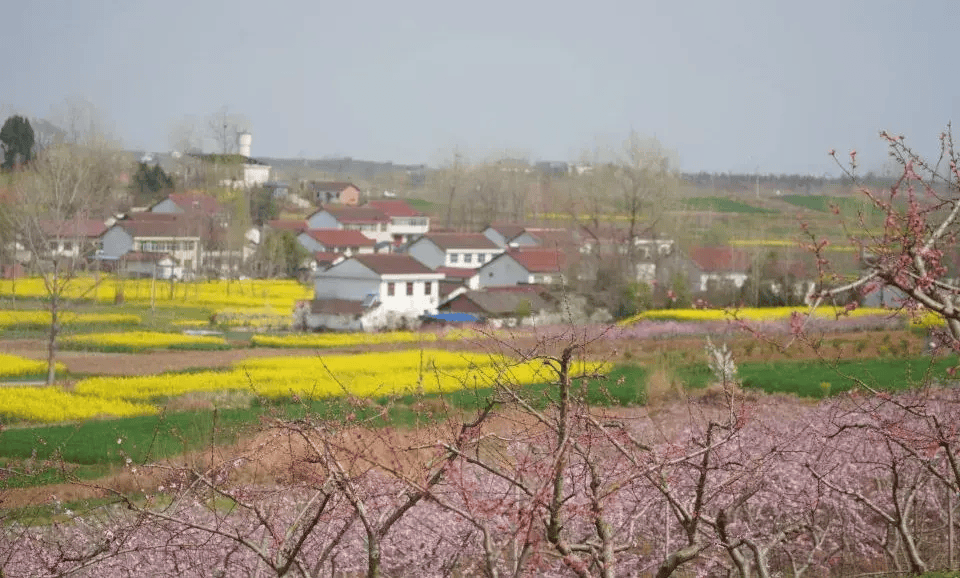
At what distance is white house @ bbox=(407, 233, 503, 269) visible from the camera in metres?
59.8

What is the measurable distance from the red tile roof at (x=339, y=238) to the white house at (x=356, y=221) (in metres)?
4.74

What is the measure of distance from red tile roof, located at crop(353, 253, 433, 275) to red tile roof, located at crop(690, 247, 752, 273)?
14.5 metres

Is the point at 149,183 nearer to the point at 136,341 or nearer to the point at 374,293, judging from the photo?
the point at 374,293

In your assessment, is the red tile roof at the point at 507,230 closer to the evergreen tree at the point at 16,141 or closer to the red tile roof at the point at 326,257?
the red tile roof at the point at 326,257

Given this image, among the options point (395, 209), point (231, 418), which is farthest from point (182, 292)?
point (395, 209)

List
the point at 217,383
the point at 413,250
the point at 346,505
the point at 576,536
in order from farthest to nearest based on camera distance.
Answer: the point at 413,250 < the point at 217,383 < the point at 576,536 < the point at 346,505

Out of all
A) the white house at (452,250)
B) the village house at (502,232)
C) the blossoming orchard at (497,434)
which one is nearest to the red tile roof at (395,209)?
the village house at (502,232)

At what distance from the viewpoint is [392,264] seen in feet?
139

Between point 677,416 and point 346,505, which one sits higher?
point 346,505

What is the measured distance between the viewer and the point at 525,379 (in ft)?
88.5

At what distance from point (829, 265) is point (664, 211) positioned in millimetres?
50446

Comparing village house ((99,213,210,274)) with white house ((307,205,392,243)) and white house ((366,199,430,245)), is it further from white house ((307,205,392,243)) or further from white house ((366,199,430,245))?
white house ((366,199,430,245))

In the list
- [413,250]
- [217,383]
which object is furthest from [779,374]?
[413,250]

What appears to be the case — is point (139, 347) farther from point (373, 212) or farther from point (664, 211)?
point (373, 212)
